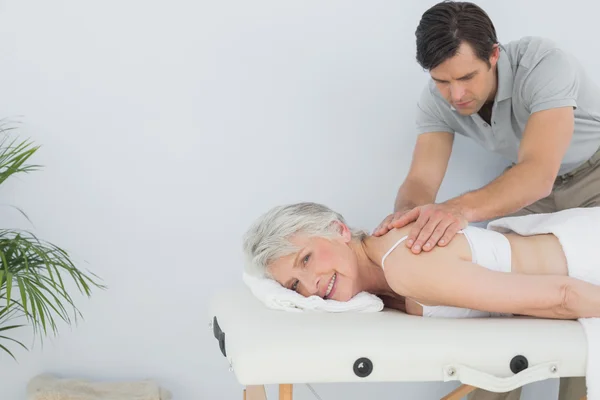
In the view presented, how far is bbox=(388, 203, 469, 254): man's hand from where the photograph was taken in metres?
1.86

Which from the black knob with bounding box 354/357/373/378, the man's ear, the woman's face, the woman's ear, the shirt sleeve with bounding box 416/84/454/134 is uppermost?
the man's ear

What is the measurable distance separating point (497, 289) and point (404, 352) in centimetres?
29

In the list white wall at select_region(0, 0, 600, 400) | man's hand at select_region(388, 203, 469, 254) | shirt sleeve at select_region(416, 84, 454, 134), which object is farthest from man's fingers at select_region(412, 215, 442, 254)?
white wall at select_region(0, 0, 600, 400)

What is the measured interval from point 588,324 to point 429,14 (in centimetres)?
108

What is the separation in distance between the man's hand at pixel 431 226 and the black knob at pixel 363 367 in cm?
34

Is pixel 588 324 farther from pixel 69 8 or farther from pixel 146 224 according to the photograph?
pixel 69 8

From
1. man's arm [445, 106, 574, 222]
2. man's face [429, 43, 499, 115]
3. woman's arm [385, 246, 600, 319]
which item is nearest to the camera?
woman's arm [385, 246, 600, 319]

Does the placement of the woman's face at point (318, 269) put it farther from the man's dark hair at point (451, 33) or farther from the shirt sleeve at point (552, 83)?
the shirt sleeve at point (552, 83)

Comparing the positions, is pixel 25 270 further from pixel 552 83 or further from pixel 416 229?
pixel 552 83

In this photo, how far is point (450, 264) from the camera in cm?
181

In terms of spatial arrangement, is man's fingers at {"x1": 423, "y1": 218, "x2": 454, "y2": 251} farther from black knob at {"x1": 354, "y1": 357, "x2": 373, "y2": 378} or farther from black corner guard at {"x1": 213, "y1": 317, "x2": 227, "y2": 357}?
black corner guard at {"x1": 213, "y1": 317, "x2": 227, "y2": 357}

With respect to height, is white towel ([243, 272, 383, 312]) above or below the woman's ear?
below

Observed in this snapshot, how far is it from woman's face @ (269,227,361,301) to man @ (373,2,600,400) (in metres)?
0.18

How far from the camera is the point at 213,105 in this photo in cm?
→ 293
